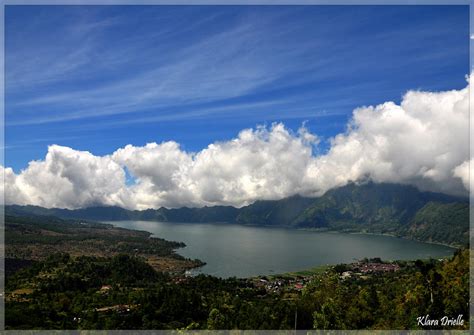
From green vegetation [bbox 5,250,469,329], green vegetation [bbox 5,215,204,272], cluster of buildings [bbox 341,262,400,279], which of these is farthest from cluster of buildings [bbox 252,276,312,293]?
green vegetation [bbox 5,215,204,272]

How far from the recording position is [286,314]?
920 inches

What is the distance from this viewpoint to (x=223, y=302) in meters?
34.2

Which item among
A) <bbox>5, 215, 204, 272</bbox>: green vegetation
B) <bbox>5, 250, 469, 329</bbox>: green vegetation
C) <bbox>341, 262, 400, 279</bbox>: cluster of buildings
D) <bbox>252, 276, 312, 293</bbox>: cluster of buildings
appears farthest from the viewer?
<bbox>5, 215, 204, 272</bbox>: green vegetation

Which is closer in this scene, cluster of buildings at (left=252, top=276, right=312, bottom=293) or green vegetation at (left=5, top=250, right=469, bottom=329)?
green vegetation at (left=5, top=250, right=469, bottom=329)

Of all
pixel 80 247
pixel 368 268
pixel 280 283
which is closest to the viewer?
pixel 280 283

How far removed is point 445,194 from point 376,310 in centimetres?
20026

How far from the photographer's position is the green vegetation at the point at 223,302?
19969 mm

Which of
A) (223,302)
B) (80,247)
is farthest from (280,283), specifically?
(80,247)

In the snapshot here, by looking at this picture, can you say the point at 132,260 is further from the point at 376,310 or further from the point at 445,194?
the point at 445,194

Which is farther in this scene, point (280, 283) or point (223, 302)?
point (280, 283)

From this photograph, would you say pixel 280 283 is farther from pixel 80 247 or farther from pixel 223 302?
pixel 80 247

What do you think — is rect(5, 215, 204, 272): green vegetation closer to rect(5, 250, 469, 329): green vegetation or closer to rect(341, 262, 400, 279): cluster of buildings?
rect(5, 250, 469, 329): green vegetation

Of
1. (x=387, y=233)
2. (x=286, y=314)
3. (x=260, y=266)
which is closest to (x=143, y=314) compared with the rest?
(x=286, y=314)

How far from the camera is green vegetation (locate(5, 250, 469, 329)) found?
786 inches
